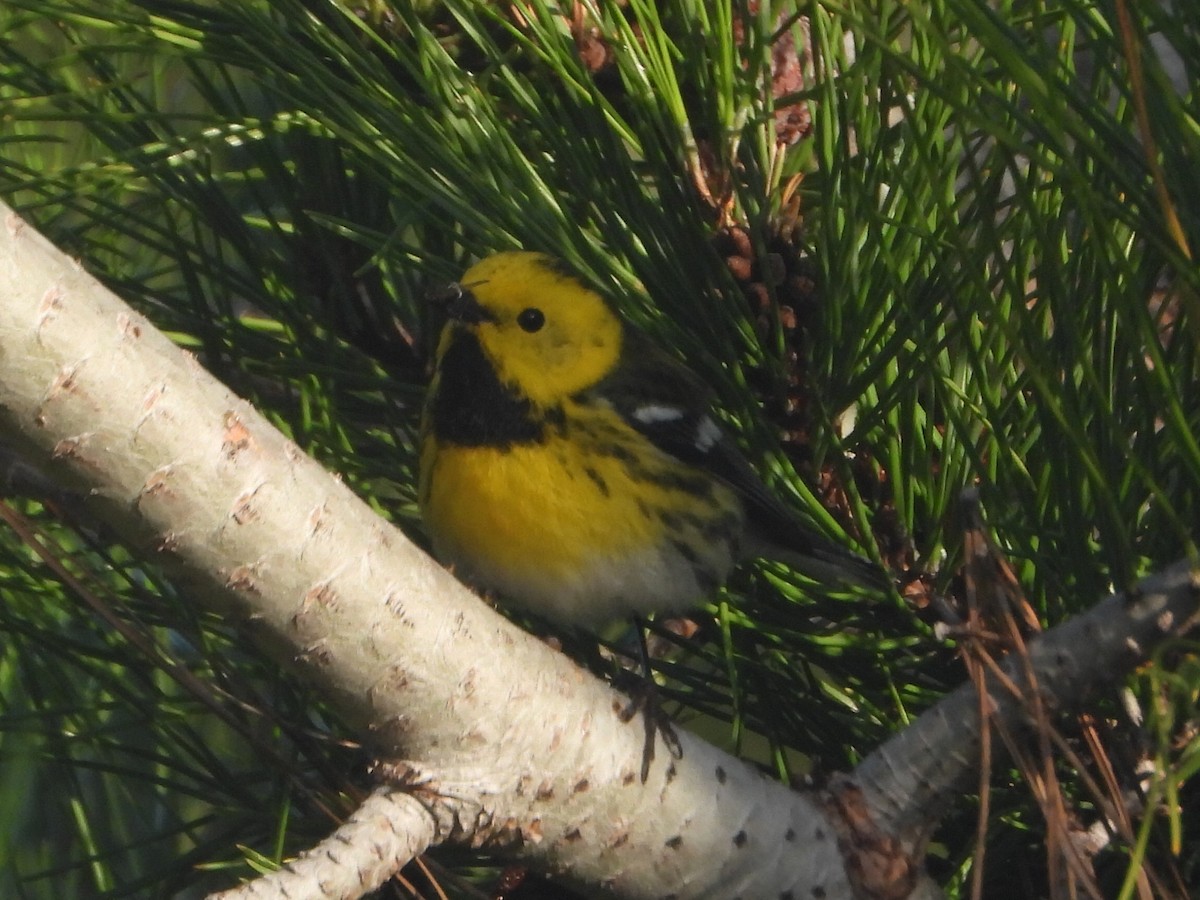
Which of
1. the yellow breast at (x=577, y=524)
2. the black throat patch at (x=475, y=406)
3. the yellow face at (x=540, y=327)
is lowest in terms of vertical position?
the yellow breast at (x=577, y=524)

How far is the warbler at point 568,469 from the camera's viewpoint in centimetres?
156

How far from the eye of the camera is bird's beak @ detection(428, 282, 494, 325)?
1.49 m

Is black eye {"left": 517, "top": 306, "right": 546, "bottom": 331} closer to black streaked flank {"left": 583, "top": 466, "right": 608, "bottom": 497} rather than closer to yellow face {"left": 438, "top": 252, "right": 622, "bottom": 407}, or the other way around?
yellow face {"left": 438, "top": 252, "right": 622, "bottom": 407}

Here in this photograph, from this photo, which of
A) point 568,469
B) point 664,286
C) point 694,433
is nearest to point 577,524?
point 568,469

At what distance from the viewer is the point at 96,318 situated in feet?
2.55

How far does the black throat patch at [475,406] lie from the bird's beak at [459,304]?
0.14 ft

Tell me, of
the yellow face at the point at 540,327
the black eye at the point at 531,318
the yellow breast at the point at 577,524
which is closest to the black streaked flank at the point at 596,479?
the yellow breast at the point at 577,524

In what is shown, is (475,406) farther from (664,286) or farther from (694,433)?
(664,286)

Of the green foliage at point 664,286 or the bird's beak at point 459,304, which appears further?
the bird's beak at point 459,304

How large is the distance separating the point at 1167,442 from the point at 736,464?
23.8 inches

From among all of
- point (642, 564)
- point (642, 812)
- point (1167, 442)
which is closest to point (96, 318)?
point (642, 812)

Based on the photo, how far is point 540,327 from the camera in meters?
1.78

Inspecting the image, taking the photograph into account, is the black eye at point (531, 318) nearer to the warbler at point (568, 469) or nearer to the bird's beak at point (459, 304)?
the warbler at point (568, 469)

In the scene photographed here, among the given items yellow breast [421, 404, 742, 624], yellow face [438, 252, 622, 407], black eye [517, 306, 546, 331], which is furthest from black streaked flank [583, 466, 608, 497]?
black eye [517, 306, 546, 331]
